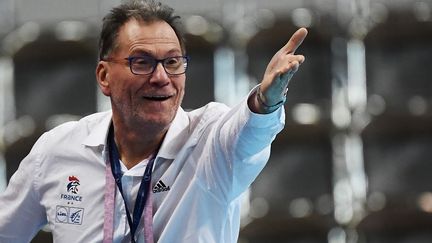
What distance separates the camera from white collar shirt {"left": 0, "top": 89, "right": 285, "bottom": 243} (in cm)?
340

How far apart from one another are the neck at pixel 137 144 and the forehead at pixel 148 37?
315 millimetres

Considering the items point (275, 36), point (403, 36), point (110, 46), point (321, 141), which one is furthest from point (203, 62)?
point (110, 46)

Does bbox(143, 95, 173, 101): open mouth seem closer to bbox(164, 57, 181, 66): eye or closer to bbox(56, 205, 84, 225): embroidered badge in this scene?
bbox(164, 57, 181, 66): eye

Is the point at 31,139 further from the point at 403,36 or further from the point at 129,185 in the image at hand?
the point at 129,185

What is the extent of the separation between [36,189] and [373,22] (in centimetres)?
383

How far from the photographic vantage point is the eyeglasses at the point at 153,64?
3.57 m

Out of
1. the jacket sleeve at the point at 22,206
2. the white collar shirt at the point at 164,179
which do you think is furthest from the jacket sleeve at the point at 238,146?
the jacket sleeve at the point at 22,206

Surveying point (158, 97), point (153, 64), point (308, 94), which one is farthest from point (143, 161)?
point (308, 94)

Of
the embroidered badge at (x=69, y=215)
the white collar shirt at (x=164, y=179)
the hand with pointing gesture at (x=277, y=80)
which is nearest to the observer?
the hand with pointing gesture at (x=277, y=80)

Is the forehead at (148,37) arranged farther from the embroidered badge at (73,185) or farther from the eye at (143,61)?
the embroidered badge at (73,185)

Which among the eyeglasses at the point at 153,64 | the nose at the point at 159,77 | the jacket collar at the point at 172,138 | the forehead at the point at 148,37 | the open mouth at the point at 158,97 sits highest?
the forehead at the point at 148,37

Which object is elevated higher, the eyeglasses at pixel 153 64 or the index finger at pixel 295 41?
the index finger at pixel 295 41

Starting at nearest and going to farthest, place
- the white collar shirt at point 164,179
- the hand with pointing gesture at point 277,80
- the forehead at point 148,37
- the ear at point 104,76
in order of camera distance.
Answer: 1. the hand with pointing gesture at point 277,80
2. the white collar shirt at point 164,179
3. the forehead at point 148,37
4. the ear at point 104,76

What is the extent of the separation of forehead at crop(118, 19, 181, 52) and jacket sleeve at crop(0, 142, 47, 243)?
62 cm
